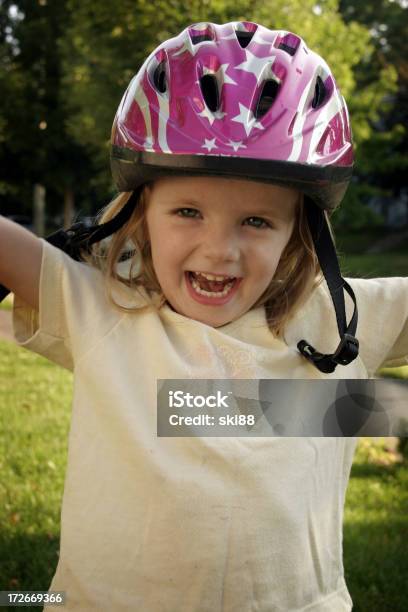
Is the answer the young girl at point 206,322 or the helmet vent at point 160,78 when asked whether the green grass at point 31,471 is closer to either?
the young girl at point 206,322

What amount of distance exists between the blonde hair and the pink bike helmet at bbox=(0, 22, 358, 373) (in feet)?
0.12

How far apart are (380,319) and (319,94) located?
75cm

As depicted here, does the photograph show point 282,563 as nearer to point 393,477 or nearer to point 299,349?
point 299,349

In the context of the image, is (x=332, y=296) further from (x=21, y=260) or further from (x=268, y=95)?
(x=21, y=260)

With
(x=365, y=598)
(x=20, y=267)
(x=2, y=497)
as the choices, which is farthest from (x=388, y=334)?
(x=2, y=497)

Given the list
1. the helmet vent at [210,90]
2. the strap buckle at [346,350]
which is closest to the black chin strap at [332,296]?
the strap buckle at [346,350]

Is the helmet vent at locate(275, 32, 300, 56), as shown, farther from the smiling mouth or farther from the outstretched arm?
the outstretched arm

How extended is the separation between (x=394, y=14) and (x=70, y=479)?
38.2m

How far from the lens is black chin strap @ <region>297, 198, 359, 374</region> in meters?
2.43

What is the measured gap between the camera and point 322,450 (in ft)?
8.12

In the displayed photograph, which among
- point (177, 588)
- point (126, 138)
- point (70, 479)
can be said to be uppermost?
point (126, 138)

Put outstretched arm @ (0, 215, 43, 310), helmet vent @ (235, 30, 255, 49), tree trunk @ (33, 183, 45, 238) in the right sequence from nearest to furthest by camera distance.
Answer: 1. outstretched arm @ (0, 215, 43, 310)
2. helmet vent @ (235, 30, 255, 49)
3. tree trunk @ (33, 183, 45, 238)

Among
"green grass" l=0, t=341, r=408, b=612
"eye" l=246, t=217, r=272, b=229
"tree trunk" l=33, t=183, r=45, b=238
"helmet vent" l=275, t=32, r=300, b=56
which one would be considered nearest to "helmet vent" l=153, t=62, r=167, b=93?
"helmet vent" l=275, t=32, r=300, b=56

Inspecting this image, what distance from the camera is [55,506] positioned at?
4.59 m
